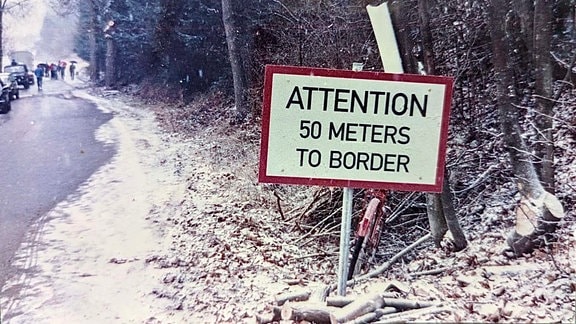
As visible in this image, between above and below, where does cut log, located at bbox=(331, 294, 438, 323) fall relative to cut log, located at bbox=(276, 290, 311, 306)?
above

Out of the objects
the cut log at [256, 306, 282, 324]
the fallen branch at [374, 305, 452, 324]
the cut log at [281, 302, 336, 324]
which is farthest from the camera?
the cut log at [256, 306, 282, 324]

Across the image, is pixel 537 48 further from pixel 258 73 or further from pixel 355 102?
pixel 258 73

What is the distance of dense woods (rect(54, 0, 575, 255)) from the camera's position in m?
5.85

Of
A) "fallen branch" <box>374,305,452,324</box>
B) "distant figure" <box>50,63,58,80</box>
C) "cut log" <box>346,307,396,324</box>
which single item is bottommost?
"cut log" <box>346,307,396,324</box>

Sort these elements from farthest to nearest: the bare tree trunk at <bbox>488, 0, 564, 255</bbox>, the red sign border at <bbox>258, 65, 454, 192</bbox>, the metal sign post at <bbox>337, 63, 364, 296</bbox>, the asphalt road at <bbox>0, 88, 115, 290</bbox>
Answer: the asphalt road at <bbox>0, 88, 115, 290</bbox> < the bare tree trunk at <bbox>488, 0, 564, 255</bbox> < the metal sign post at <bbox>337, 63, 364, 296</bbox> < the red sign border at <bbox>258, 65, 454, 192</bbox>

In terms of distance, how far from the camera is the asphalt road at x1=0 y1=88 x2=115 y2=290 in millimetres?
9445

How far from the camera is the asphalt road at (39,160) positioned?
945 cm

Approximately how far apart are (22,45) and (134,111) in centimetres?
8257

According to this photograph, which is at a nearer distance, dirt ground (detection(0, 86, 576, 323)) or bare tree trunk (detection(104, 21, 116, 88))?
dirt ground (detection(0, 86, 576, 323))

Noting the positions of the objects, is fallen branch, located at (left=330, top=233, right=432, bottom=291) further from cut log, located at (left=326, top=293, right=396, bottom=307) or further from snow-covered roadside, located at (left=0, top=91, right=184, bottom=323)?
snow-covered roadside, located at (left=0, top=91, right=184, bottom=323)

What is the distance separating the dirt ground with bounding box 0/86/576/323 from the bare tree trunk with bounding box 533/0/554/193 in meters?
0.65

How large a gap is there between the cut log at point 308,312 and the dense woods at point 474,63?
8.11 ft

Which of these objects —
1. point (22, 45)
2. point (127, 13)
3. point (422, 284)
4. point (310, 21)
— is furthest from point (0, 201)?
point (22, 45)

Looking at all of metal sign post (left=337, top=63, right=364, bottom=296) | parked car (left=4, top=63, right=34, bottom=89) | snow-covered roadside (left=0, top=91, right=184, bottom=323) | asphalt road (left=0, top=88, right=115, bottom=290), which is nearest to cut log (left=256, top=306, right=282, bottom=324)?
metal sign post (left=337, top=63, right=364, bottom=296)
